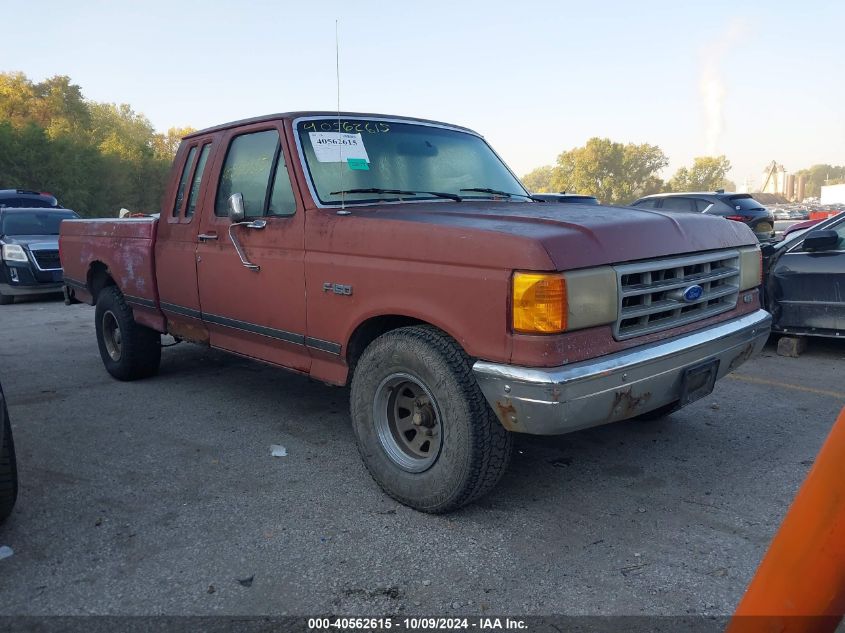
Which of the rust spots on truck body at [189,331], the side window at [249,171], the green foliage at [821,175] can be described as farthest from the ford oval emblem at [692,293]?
the green foliage at [821,175]

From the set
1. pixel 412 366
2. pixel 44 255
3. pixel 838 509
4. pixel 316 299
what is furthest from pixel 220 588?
pixel 44 255

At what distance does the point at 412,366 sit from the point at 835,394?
3842mm

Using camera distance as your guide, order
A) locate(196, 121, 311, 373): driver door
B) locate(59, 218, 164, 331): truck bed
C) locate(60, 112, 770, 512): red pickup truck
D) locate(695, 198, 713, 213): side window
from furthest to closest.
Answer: locate(695, 198, 713, 213): side window
locate(59, 218, 164, 331): truck bed
locate(196, 121, 311, 373): driver door
locate(60, 112, 770, 512): red pickup truck

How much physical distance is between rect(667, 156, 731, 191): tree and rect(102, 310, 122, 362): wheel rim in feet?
372

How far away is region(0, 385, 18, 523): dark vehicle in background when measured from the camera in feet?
9.62

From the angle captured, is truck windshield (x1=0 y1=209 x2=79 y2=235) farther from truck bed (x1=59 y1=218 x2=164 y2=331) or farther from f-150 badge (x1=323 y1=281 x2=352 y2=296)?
f-150 badge (x1=323 y1=281 x2=352 y2=296)

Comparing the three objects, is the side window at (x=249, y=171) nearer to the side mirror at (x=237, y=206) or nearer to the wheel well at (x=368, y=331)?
the side mirror at (x=237, y=206)

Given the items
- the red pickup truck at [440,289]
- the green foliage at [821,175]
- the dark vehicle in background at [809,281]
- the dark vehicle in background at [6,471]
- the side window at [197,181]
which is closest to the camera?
the red pickup truck at [440,289]

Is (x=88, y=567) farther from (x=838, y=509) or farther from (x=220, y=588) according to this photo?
(x=838, y=509)

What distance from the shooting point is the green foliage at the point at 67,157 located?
28641 millimetres

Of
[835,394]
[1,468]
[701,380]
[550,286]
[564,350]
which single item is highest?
[550,286]

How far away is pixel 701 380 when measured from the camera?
10.4 ft

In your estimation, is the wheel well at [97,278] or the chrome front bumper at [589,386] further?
the wheel well at [97,278]

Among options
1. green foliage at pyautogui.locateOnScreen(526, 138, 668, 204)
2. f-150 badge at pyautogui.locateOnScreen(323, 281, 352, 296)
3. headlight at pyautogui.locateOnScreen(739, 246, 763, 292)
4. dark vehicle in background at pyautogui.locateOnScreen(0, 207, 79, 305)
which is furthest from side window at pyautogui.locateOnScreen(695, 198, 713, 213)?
green foliage at pyautogui.locateOnScreen(526, 138, 668, 204)
